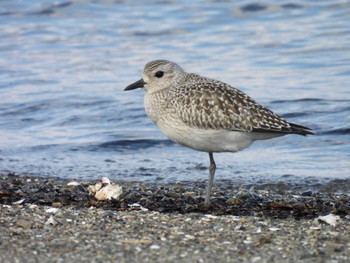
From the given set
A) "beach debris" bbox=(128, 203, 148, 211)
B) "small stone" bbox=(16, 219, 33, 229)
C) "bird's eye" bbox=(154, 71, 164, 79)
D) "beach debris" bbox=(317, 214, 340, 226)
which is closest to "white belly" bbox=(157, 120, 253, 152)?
"bird's eye" bbox=(154, 71, 164, 79)

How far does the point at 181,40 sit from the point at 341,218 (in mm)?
11124

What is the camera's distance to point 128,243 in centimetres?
672

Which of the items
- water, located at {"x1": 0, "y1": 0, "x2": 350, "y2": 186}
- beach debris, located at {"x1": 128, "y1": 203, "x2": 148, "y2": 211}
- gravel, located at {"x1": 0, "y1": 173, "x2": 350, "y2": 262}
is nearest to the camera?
gravel, located at {"x1": 0, "y1": 173, "x2": 350, "y2": 262}

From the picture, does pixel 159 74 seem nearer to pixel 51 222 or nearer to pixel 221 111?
pixel 221 111

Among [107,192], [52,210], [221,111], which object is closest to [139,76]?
[221,111]

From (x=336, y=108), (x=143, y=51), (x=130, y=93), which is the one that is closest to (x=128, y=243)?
(x=336, y=108)

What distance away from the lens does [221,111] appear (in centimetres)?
887

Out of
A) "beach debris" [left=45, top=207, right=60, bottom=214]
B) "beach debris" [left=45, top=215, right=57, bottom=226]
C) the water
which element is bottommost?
the water

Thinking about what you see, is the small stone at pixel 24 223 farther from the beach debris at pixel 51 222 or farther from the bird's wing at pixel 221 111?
the bird's wing at pixel 221 111

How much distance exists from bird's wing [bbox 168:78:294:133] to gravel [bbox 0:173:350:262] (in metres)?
0.78

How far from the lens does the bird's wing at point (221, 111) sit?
8.81 meters

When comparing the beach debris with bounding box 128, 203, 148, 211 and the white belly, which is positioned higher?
the white belly

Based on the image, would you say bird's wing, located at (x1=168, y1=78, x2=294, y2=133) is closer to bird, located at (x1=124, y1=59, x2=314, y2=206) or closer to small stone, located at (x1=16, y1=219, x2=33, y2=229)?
bird, located at (x1=124, y1=59, x2=314, y2=206)

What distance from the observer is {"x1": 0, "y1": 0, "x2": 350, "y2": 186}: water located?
11516 millimetres
